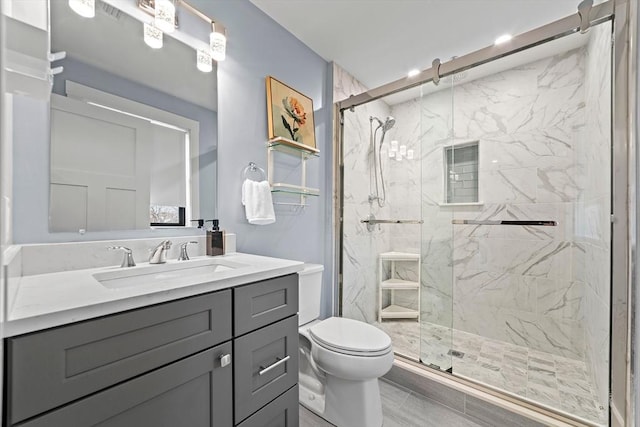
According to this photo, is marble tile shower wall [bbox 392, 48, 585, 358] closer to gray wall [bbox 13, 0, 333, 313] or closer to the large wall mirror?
gray wall [bbox 13, 0, 333, 313]

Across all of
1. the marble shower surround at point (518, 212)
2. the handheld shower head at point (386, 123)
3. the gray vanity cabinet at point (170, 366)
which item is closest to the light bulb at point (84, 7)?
the gray vanity cabinet at point (170, 366)

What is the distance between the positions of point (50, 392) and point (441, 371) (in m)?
1.89

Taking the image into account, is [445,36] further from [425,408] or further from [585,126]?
[425,408]

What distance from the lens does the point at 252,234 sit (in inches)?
68.1

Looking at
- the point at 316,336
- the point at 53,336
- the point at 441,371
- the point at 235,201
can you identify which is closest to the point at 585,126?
the point at 441,371

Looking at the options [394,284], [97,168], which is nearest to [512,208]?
[394,284]

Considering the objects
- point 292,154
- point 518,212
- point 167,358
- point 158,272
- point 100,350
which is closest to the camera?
point 100,350

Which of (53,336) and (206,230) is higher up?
(206,230)

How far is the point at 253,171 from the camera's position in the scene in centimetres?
176

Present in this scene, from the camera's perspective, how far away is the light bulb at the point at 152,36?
129 cm

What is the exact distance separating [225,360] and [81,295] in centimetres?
45

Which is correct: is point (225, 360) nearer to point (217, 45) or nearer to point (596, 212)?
point (217, 45)

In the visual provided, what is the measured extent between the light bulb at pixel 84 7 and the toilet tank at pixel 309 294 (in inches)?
61.2

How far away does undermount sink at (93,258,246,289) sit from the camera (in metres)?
1.03
